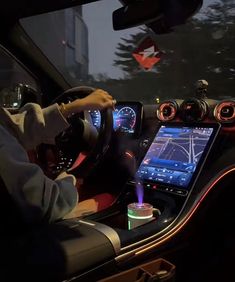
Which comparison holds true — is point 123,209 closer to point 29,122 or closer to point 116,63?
point 29,122

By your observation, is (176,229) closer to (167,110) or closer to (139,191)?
(139,191)

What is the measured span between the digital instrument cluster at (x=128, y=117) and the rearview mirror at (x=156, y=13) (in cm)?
62

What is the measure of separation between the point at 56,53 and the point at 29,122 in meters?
1.19

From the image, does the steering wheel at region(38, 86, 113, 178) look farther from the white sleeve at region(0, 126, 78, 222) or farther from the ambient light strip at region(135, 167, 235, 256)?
the white sleeve at region(0, 126, 78, 222)

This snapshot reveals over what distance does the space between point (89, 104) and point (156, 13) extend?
0.48m

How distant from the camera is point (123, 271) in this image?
1533mm

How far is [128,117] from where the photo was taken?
2.53 meters

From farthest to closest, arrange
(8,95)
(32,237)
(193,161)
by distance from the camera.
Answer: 1. (8,95)
2. (193,161)
3. (32,237)

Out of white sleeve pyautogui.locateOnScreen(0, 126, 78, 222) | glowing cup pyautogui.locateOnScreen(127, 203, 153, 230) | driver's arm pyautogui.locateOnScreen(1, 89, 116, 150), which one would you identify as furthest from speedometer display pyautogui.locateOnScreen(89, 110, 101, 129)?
white sleeve pyautogui.locateOnScreen(0, 126, 78, 222)

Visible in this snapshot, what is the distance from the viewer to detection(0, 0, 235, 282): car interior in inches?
58.3

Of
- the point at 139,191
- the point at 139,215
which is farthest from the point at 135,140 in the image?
the point at 139,215

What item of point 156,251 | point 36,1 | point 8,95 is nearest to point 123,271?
point 156,251

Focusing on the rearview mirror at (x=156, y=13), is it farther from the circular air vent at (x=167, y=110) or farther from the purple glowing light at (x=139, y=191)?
the purple glowing light at (x=139, y=191)

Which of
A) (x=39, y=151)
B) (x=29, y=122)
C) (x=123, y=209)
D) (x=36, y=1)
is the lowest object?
(x=123, y=209)
